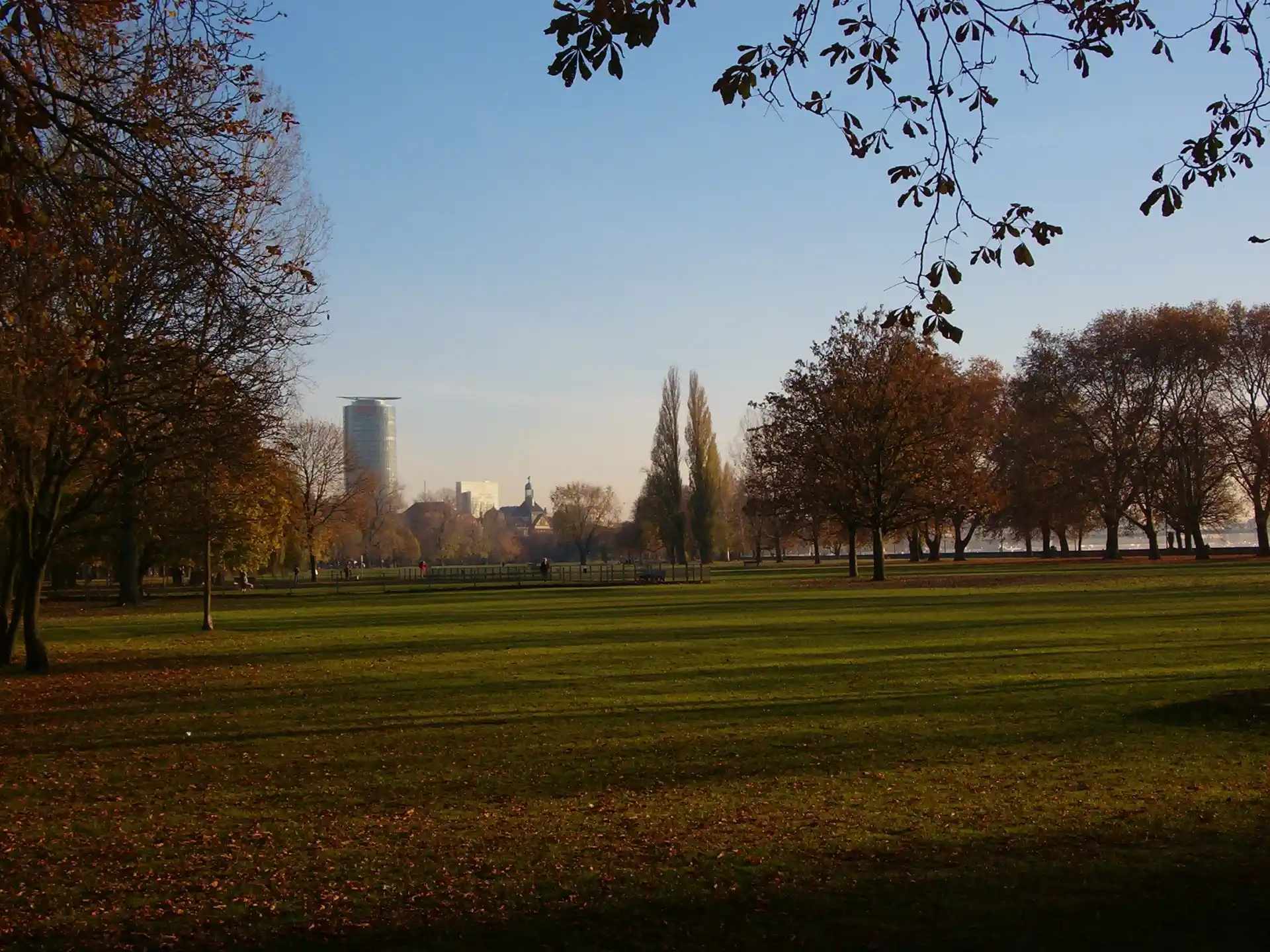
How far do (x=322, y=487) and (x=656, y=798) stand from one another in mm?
79366

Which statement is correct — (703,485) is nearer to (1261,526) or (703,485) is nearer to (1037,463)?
(1037,463)

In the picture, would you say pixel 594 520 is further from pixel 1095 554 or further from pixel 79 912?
pixel 79 912

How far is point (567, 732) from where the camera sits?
1319 centimetres

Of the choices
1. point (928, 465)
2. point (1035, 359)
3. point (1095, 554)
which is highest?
point (1035, 359)

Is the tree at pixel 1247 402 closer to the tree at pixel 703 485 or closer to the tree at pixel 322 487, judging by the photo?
the tree at pixel 703 485

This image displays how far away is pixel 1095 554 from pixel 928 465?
40.8m

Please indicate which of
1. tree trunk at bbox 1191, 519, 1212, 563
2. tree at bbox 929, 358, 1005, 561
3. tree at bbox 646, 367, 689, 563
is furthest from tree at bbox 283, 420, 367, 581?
tree trunk at bbox 1191, 519, 1212, 563

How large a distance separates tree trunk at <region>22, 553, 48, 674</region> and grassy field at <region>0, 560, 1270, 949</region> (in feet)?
1.89

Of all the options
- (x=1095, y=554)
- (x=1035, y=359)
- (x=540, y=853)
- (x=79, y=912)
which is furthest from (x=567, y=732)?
(x=1095, y=554)

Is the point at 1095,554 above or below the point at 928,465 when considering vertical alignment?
below

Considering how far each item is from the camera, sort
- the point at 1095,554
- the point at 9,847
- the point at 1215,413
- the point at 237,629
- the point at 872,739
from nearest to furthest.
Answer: the point at 9,847
the point at 872,739
the point at 237,629
the point at 1215,413
the point at 1095,554

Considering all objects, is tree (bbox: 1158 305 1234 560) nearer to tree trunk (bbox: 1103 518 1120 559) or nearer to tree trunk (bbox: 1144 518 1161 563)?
tree trunk (bbox: 1144 518 1161 563)

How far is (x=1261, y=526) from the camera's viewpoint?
69.4 meters

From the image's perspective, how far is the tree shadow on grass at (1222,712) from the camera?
12336 mm
